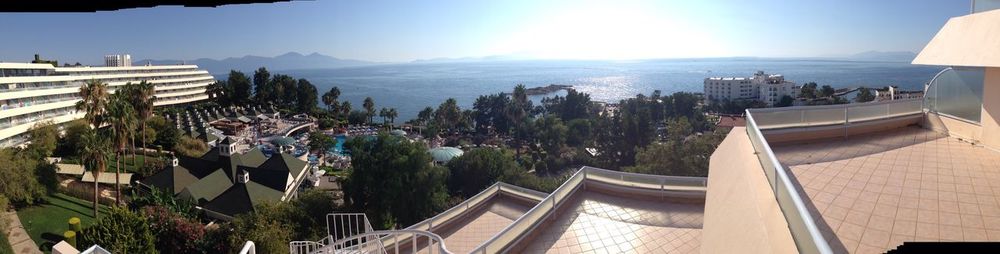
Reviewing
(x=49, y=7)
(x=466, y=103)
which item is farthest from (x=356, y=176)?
(x=466, y=103)

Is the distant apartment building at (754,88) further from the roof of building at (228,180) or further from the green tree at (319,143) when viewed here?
the roof of building at (228,180)

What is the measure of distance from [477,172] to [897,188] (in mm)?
29438

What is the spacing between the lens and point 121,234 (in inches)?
722

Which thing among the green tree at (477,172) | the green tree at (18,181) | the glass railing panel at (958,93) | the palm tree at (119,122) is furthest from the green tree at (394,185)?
the glass railing panel at (958,93)

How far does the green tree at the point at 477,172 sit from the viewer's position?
33.7m

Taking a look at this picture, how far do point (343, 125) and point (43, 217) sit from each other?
43.7 meters

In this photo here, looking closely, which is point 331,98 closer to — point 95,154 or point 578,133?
point 578,133

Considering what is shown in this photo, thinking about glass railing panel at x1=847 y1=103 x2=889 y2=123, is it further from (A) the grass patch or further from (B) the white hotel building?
(B) the white hotel building

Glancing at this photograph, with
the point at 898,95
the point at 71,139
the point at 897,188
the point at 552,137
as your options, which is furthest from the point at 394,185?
the point at 552,137

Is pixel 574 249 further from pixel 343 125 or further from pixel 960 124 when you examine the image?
pixel 343 125

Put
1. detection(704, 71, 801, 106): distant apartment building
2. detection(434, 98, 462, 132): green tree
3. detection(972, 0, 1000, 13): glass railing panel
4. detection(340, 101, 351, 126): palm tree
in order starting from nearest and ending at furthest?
detection(972, 0, 1000, 13): glass railing panel
detection(434, 98, 462, 132): green tree
detection(340, 101, 351, 126): palm tree
detection(704, 71, 801, 106): distant apartment building

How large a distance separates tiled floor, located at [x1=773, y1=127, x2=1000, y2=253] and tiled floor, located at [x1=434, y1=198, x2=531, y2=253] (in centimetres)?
618

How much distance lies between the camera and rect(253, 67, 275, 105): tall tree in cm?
7503

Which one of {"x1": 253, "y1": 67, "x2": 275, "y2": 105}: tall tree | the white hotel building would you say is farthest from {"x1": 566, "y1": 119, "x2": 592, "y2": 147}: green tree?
{"x1": 253, "y1": 67, "x2": 275, "y2": 105}: tall tree
